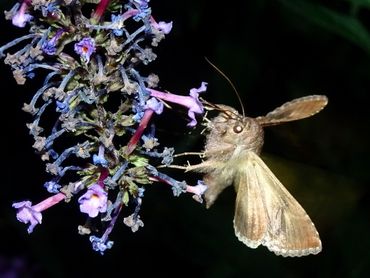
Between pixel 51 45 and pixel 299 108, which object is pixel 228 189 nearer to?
pixel 299 108

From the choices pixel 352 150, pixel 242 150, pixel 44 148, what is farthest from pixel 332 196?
pixel 44 148

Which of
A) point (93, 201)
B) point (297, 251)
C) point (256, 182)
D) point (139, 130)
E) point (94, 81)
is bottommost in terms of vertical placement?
point (297, 251)

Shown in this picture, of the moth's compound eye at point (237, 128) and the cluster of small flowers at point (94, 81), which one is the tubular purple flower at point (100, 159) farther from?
the moth's compound eye at point (237, 128)

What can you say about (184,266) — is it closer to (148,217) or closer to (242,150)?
(148,217)

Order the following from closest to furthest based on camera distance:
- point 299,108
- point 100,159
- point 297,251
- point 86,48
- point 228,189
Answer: point 86,48
point 100,159
point 299,108
point 297,251
point 228,189

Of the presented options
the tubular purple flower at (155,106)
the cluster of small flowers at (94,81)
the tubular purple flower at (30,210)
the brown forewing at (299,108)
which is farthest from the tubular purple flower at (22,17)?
the brown forewing at (299,108)

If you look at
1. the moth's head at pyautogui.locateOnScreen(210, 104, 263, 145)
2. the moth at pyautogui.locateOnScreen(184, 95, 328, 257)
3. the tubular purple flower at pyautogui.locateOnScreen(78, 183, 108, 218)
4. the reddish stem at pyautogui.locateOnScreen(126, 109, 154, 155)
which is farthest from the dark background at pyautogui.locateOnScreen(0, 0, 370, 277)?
the tubular purple flower at pyautogui.locateOnScreen(78, 183, 108, 218)

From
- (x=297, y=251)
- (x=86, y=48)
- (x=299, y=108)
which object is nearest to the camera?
(x=86, y=48)

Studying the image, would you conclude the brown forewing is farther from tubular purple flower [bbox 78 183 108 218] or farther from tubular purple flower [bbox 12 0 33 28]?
tubular purple flower [bbox 12 0 33 28]

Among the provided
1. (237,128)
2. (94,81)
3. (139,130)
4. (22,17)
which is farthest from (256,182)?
(22,17)
